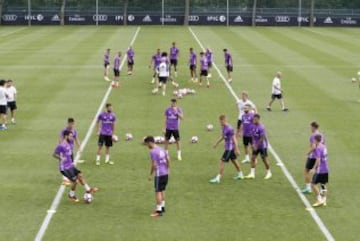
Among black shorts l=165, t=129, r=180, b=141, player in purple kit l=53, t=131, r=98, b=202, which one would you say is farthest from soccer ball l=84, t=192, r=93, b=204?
black shorts l=165, t=129, r=180, b=141

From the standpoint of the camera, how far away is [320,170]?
58.2 ft

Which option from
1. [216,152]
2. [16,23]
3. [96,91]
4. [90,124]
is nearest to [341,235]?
[216,152]

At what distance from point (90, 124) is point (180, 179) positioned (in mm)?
8622

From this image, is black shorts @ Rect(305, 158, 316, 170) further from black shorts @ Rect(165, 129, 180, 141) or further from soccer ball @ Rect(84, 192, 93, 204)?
soccer ball @ Rect(84, 192, 93, 204)

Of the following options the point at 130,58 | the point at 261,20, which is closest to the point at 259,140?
the point at 130,58

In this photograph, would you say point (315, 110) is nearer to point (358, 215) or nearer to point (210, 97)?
point (210, 97)

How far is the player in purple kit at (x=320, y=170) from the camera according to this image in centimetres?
1769

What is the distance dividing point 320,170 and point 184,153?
6.82 m

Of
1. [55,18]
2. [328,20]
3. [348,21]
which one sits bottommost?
[348,21]

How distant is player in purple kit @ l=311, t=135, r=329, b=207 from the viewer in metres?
17.7

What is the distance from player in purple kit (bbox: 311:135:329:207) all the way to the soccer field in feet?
1.01

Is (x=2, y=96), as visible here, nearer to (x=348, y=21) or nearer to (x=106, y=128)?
(x=106, y=128)

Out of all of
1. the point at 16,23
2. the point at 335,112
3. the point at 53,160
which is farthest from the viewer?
the point at 16,23

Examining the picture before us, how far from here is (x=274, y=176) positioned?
68.0ft
